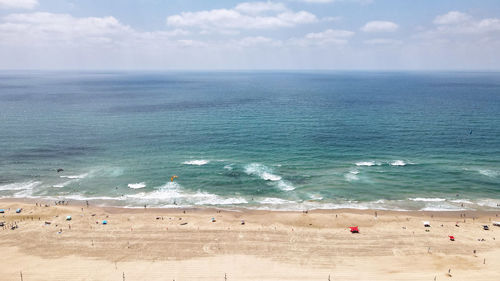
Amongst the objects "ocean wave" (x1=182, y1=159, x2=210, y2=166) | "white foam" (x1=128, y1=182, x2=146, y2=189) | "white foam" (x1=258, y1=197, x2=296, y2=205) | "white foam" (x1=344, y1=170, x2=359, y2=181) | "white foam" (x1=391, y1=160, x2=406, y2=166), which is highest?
"white foam" (x1=391, y1=160, x2=406, y2=166)

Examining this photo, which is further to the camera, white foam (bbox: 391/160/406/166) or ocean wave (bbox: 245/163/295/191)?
white foam (bbox: 391/160/406/166)

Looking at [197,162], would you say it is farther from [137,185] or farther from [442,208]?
[442,208]

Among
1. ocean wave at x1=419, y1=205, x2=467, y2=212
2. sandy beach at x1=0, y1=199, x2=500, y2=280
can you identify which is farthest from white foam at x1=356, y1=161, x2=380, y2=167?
sandy beach at x1=0, y1=199, x2=500, y2=280

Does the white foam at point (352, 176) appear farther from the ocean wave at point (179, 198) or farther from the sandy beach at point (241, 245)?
the ocean wave at point (179, 198)

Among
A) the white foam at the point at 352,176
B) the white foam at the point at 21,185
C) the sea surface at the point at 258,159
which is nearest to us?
the sea surface at the point at 258,159

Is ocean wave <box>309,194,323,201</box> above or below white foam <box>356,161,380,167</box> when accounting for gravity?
below

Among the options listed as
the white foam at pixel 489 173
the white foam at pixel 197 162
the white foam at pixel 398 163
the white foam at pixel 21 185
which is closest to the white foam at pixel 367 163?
the white foam at pixel 398 163

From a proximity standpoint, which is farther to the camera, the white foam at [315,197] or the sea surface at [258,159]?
the sea surface at [258,159]

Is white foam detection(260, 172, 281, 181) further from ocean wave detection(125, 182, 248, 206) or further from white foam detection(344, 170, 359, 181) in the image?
white foam detection(344, 170, 359, 181)

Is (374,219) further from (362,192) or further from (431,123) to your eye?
(431,123)
